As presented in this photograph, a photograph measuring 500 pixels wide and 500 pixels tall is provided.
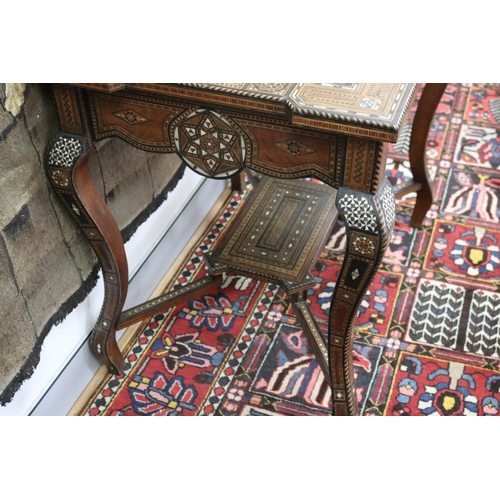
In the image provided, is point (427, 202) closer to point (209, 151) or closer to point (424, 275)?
point (424, 275)

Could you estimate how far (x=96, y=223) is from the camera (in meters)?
1.59

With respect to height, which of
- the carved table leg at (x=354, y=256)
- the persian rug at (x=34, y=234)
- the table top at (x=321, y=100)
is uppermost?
the table top at (x=321, y=100)

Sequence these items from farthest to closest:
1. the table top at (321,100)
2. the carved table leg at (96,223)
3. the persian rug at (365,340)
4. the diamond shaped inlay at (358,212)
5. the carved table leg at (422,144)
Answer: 1. the carved table leg at (422,144)
2. the persian rug at (365,340)
3. the carved table leg at (96,223)
4. the diamond shaped inlay at (358,212)
5. the table top at (321,100)

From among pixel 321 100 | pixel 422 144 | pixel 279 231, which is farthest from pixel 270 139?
pixel 422 144

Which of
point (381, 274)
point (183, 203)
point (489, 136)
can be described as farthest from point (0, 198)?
point (489, 136)

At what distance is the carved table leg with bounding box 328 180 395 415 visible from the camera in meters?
1.31

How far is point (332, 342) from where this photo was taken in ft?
5.22

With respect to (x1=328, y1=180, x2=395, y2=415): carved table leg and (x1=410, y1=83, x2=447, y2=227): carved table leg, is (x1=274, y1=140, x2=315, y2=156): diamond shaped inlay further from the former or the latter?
(x1=410, y1=83, x2=447, y2=227): carved table leg

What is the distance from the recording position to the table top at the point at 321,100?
1.19 meters

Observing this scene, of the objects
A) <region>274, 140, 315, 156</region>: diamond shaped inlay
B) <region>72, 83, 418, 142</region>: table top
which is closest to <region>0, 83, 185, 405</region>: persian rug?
<region>72, 83, 418, 142</region>: table top

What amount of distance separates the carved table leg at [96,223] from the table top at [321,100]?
0.20m

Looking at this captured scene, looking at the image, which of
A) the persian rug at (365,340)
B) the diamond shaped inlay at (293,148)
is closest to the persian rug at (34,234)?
the persian rug at (365,340)

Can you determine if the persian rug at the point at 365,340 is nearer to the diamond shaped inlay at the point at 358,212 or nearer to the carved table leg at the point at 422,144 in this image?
the carved table leg at the point at 422,144

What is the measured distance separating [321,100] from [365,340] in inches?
37.6
